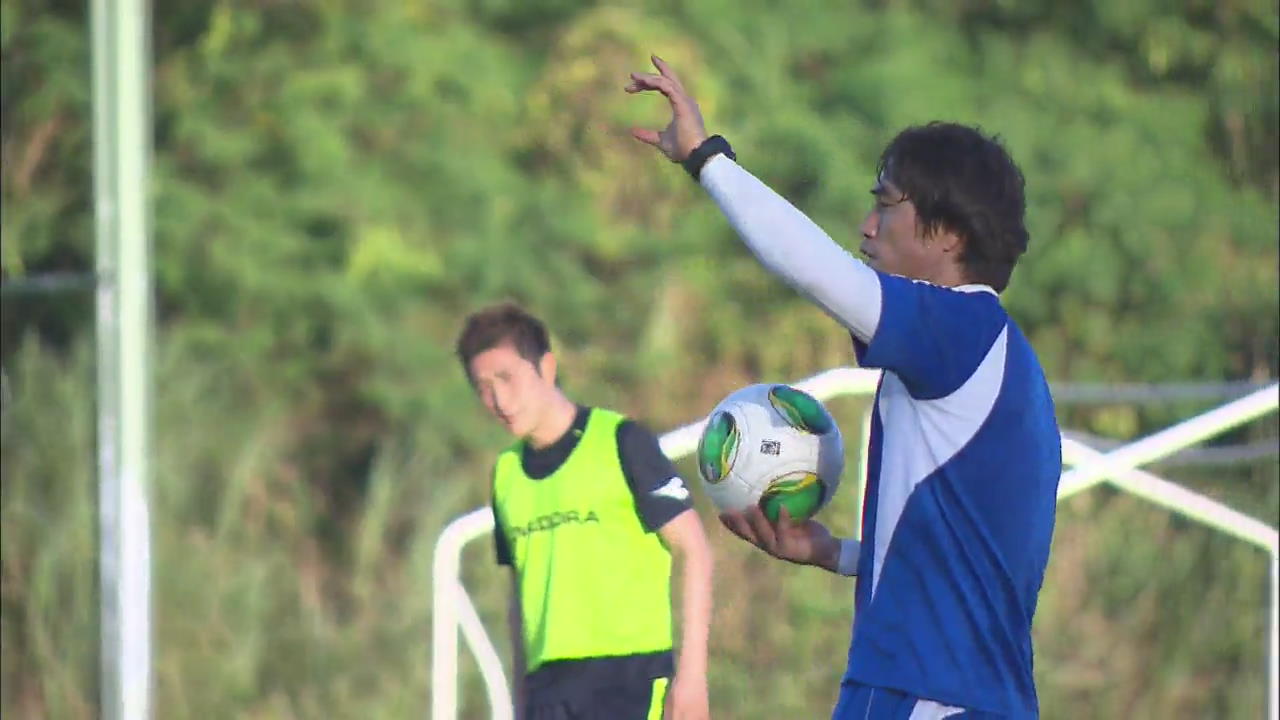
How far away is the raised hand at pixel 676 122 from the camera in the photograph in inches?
103

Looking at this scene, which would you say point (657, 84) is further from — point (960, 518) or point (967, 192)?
point (960, 518)

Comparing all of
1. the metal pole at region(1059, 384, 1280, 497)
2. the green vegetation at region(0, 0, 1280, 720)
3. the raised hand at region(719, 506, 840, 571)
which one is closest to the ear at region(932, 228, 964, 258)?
the raised hand at region(719, 506, 840, 571)

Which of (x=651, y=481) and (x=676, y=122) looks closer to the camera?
(x=676, y=122)

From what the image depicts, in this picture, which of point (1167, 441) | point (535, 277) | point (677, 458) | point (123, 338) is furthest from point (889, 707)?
point (535, 277)

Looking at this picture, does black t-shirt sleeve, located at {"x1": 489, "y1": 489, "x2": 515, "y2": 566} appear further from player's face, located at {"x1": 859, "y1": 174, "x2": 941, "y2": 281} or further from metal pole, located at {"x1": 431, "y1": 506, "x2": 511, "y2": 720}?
player's face, located at {"x1": 859, "y1": 174, "x2": 941, "y2": 281}

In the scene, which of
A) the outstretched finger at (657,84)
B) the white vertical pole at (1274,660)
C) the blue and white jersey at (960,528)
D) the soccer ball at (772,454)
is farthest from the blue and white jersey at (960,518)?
the white vertical pole at (1274,660)

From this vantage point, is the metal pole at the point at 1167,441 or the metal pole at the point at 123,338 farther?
the metal pole at the point at 123,338

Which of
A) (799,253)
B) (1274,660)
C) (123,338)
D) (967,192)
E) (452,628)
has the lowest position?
(1274,660)

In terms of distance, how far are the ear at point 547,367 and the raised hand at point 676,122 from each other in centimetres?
217

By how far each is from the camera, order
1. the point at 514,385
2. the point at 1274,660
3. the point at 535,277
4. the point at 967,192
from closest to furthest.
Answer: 1. the point at 967,192
2. the point at 514,385
3. the point at 1274,660
4. the point at 535,277

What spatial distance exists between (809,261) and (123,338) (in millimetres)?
3738

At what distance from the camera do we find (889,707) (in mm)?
2723

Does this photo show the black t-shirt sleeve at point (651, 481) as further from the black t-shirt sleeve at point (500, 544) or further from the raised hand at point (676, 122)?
the raised hand at point (676, 122)

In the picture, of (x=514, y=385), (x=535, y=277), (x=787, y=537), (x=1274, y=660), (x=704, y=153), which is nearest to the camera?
(x=704, y=153)
